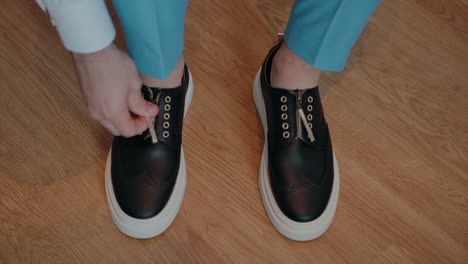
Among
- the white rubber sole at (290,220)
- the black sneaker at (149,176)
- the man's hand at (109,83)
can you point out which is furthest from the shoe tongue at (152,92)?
the white rubber sole at (290,220)

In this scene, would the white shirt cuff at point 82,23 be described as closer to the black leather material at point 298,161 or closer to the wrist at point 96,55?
the wrist at point 96,55

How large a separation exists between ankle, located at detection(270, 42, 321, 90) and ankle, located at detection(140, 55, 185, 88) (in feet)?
0.58

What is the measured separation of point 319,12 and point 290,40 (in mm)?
81

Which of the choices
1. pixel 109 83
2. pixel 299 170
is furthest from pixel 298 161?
pixel 109 83

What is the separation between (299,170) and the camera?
75cm

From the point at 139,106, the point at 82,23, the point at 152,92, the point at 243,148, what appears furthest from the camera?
the point at 243,148

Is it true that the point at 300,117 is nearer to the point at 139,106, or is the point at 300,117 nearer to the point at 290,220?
the point at 290,220

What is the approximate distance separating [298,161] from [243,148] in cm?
14

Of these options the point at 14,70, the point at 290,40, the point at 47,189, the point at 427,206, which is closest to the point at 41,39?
the point at 14,70

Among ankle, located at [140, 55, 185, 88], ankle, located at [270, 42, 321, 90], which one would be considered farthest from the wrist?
ankle, located at [270, 42, 321, 90]

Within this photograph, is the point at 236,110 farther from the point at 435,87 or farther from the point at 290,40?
the point at 435,87

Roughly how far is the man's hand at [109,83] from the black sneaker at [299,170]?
285 millimetres

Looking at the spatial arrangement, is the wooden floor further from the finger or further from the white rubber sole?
the finger

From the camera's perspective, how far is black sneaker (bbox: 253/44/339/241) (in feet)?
2.44
